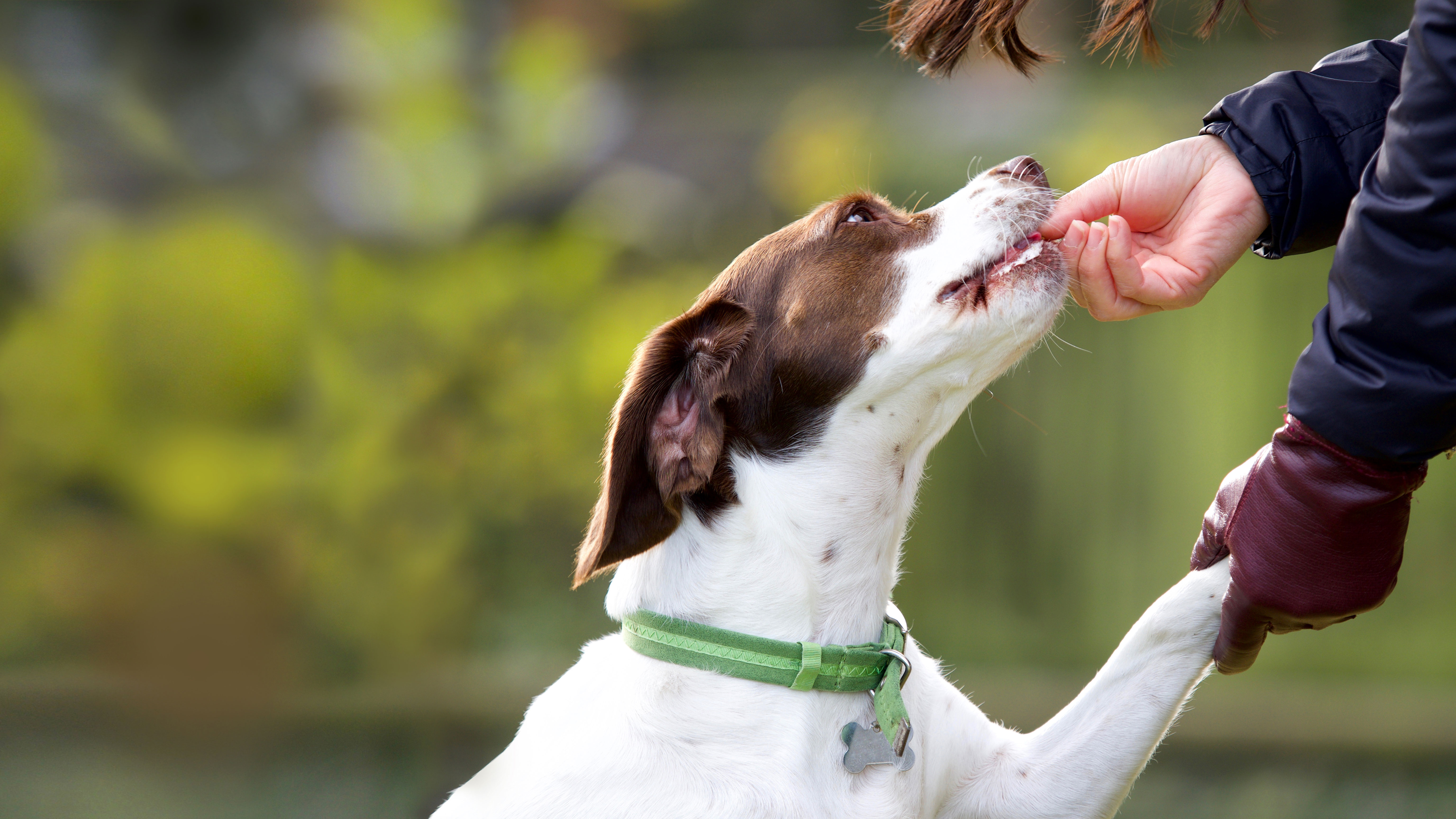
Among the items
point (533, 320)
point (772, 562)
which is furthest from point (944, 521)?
point (772, 562)

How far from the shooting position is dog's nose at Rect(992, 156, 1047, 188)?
7.70 feet

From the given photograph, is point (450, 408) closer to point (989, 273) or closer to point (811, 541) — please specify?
point (811, 541)

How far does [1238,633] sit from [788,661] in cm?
79

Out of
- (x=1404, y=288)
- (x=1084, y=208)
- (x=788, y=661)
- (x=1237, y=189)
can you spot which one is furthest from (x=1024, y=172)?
(x=788, y=661)

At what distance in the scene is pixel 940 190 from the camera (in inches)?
196

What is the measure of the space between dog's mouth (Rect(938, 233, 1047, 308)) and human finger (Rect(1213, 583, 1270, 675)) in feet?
2.31

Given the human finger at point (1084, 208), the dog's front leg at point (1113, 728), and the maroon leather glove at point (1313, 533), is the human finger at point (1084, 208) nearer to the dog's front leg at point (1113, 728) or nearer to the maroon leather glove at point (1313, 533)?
the maroon leather glove at point (1313, 533)

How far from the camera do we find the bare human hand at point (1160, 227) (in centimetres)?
204

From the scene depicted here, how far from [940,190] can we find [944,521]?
1.47 m

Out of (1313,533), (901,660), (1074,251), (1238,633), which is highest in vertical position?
(1074,251)

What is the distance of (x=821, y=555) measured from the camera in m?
2.23

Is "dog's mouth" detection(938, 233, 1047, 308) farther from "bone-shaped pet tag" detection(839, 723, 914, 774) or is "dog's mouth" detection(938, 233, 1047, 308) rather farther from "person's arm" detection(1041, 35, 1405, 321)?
"bone-shaped pet tag" detection(839, 723, 914, 774)

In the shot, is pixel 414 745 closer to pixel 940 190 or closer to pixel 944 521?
pixel 944 521

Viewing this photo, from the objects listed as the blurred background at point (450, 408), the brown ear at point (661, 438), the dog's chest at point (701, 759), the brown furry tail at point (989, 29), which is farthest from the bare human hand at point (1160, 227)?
the blurred background at point (450, 408)
